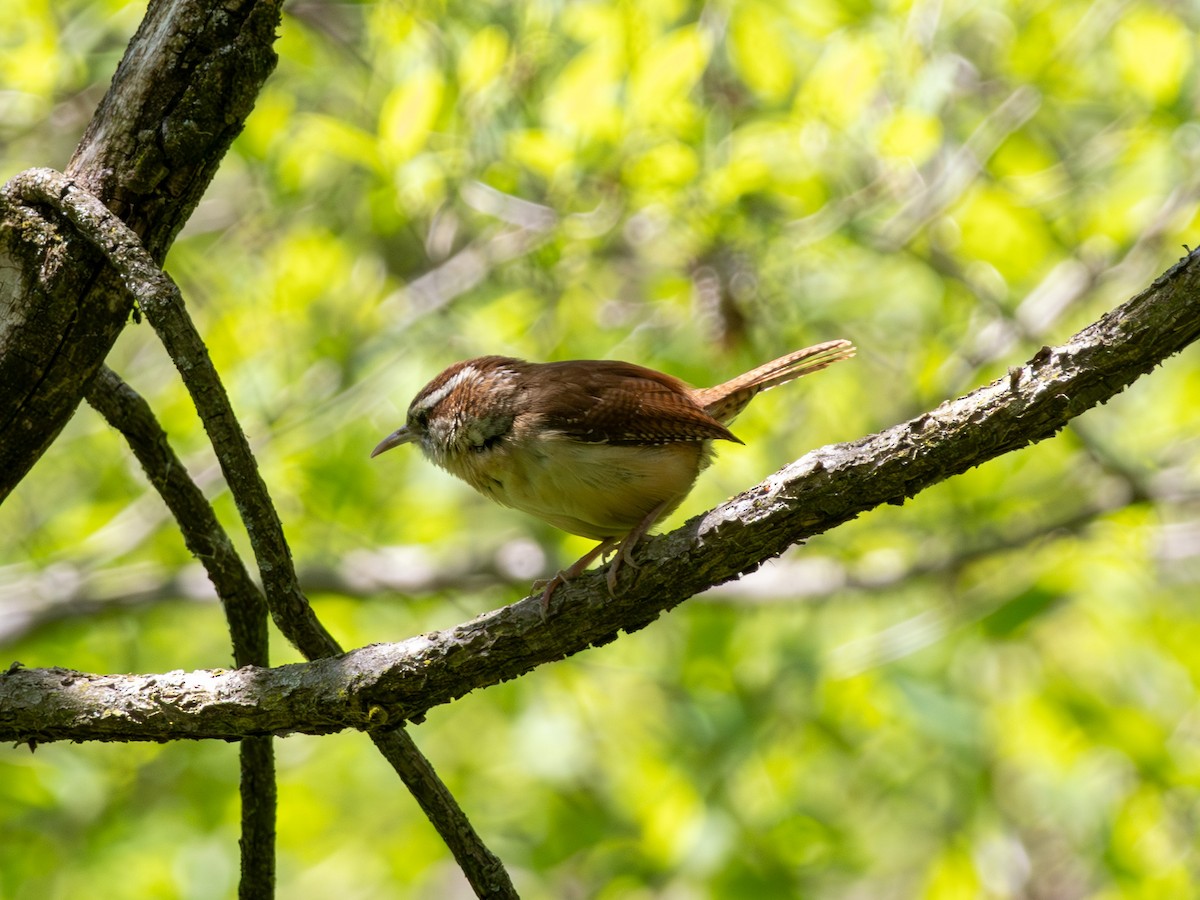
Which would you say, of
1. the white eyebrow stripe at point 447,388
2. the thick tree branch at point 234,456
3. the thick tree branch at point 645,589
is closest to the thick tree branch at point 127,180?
the thick tree branch at point 234,456

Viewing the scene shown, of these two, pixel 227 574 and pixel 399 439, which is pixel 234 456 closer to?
pixel 227 574

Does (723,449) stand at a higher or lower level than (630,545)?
higher

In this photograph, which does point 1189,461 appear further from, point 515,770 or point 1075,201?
point 515,770

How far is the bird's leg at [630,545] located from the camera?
2.03m

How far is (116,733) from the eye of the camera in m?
2.09

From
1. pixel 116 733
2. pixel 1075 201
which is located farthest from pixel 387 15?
pixel 116 733

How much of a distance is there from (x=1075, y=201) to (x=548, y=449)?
3.59 m

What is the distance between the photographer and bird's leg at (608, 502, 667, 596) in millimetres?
2031

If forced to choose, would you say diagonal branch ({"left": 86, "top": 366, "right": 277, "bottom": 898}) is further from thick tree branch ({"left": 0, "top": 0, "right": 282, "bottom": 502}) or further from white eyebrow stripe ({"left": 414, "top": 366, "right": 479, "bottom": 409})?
white eyebrow stripe ({"left": 414, "top": 366, "right": 479, "bottom": 409})

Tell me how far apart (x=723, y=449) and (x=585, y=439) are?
7.34 ft

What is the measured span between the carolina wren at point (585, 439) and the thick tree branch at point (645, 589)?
0.80 meters

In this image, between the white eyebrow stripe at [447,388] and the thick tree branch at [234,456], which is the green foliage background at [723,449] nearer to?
the white eyebrow stripe at [447,388]

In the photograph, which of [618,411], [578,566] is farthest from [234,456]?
[618,411]

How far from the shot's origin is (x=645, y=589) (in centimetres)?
198
